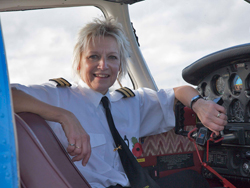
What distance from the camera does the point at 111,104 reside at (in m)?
1.75

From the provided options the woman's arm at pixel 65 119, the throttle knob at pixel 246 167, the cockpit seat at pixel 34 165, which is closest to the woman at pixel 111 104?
the woman's arm at pixel 65 119

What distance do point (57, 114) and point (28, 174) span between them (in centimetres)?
38

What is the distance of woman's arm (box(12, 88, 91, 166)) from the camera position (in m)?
0.97

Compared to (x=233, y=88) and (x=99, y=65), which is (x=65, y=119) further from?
(x=233, y=88)

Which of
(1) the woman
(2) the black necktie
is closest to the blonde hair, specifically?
(1) the woman

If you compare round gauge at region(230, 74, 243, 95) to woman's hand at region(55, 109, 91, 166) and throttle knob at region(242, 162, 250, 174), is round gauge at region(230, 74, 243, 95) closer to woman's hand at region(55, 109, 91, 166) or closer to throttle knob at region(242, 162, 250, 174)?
throttle knob at region(242, 162, 250, 174)

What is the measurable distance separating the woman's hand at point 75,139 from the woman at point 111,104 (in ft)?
0.94

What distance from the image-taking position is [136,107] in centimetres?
183

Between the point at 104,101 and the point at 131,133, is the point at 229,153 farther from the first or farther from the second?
the point at 104,101

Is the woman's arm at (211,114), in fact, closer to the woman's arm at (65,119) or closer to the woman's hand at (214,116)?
the woman's hand at (214,116)

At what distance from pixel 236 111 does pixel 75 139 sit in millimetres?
1193

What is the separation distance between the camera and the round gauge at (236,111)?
1725 mm

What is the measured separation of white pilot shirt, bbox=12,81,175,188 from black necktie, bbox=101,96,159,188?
0.27 ft

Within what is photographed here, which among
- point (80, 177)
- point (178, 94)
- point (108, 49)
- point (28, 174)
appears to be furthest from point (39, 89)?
point (178, 94)
